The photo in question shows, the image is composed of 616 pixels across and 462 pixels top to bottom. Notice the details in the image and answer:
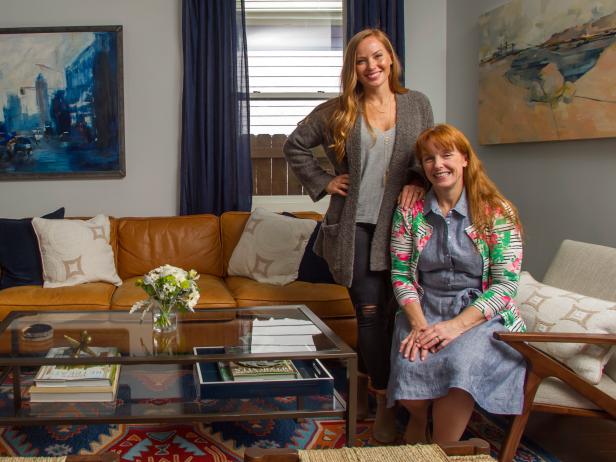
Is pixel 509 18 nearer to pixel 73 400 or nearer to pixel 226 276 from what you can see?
pixel 226 276

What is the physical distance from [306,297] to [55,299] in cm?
125

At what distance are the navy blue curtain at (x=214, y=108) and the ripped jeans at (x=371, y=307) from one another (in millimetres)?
1941

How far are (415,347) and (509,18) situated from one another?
217cm

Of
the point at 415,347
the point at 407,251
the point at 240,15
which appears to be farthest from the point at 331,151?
the point at 240,15

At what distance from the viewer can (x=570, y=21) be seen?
120 inches

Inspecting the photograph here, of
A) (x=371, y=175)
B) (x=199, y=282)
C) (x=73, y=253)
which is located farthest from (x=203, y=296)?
(x=371, y=175)

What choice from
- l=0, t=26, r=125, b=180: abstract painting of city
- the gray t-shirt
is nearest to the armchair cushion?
the gray t-shirt

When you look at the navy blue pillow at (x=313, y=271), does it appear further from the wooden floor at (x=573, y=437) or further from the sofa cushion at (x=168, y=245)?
the wooden floor at (x=573, y=437)

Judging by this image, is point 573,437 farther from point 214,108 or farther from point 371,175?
point 214,108

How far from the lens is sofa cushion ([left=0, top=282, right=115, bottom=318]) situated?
3.26m

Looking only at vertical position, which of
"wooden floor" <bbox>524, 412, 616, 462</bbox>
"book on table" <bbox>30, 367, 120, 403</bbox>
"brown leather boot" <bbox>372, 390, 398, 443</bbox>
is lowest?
"wooden floor" <bbox>524, 412, 616, 462</bbox>

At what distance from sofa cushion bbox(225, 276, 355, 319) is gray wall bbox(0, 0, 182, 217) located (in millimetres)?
1248

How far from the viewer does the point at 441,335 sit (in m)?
2.15

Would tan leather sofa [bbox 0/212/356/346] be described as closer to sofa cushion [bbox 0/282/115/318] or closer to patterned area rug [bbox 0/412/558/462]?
sofa cushion [bbox 0/282/115/318]
